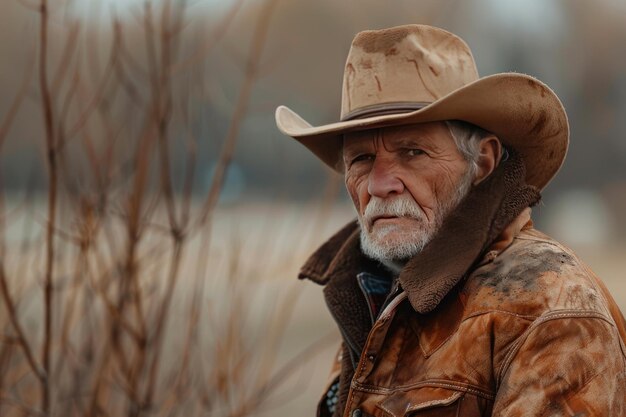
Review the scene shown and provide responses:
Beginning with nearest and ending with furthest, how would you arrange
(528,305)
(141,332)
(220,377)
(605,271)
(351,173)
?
(528,305) < (351,173) < (141,332) < (220,377) < (605,271)

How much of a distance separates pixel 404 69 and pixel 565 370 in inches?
40.6

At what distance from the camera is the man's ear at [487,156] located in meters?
2.80

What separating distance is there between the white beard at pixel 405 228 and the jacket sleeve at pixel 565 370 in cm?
52

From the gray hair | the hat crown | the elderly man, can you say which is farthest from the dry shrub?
the gray hair

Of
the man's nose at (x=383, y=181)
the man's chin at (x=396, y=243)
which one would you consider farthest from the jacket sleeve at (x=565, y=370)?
the man's nose at (x=383, y=181)

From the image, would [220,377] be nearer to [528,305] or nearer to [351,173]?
[351,173]

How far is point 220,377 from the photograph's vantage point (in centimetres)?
404

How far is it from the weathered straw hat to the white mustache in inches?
8.5

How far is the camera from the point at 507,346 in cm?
234

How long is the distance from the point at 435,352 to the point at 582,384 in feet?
1.33

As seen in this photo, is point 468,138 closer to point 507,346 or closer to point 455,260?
point 455,260

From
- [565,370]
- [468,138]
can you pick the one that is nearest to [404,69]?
[468,138]

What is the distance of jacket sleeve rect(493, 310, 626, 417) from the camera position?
86.7 inches

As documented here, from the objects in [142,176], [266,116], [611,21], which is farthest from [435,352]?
[611,21]
